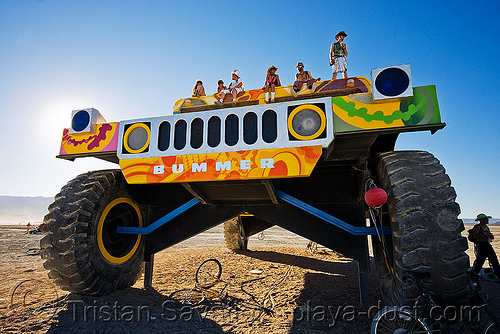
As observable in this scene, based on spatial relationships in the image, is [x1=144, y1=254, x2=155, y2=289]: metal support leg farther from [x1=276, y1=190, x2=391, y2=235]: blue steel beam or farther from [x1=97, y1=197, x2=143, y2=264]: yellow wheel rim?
[x1=276, y1=190, x2=391, y2=235]: blue steel beam

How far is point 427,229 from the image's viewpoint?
2734 millimetres

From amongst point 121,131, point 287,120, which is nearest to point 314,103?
point 287,120

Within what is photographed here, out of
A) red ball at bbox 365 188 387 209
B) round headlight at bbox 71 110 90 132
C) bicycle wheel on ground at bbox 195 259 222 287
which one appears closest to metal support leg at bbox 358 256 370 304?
red ball at bbox 365 188 387 209

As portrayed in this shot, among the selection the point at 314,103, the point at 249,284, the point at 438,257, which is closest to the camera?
the point at 438,257

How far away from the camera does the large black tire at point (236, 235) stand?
34.4 feet

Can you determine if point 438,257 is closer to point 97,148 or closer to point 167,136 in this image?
point 167,136

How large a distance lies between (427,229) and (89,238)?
4312 millimetres

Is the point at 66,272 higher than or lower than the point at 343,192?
lower

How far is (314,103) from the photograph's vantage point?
3.60 metres

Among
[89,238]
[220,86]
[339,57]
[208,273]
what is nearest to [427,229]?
[339,57]

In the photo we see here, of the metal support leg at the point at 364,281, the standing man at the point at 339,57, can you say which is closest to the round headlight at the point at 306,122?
the standing man at the point at 339,57

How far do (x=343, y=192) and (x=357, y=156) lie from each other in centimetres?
89

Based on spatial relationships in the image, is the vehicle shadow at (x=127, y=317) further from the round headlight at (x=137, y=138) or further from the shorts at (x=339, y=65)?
the shorts at (x=339, y=65)

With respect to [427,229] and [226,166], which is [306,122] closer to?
[226,166]
